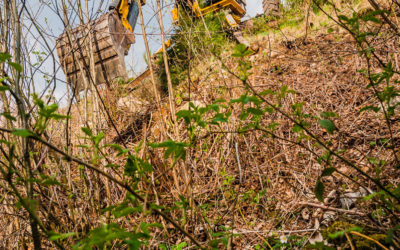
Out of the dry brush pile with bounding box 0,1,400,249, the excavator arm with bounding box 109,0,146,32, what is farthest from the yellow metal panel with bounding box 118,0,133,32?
the dry brush pile with bounding box 0,1,400,249

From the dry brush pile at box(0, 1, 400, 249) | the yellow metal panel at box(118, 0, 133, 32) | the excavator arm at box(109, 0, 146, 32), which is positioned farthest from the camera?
the yellow metal panel at box(118, 0, 133, 32)

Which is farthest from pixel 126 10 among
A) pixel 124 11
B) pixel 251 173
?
pixel 251 173

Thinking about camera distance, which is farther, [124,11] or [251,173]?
[124,11]

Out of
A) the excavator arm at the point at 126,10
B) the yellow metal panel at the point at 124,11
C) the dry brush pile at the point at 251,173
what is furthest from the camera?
the yellow metal panel at the point at 124,11

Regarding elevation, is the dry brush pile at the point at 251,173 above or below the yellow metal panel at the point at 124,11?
below

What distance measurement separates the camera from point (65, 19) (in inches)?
75.0

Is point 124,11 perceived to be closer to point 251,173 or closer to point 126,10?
point 126,10

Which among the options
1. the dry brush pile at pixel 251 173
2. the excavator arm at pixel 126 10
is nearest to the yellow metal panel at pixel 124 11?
the excavator arm at pixel 126 10

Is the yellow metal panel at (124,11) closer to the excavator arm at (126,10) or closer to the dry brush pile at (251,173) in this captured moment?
the excavator arm at (126,10)

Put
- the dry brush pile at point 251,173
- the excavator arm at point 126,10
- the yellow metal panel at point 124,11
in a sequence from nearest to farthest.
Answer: the dry brush pile at point 251,173 → the excavator arm at point 126,10 → the yellow metal panel at point 124,11

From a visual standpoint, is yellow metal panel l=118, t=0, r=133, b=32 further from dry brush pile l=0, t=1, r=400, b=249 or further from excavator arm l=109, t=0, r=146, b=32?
dry brush pile l=0, t=1, r=400, b=249

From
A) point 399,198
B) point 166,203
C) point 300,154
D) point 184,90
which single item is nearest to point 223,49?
point 184,90

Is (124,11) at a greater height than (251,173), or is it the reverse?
(124,11)

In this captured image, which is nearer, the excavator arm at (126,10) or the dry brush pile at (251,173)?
the dry brush pile at (251,173)
